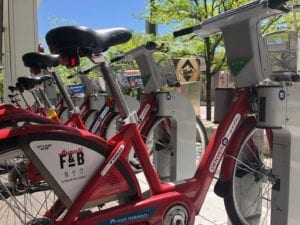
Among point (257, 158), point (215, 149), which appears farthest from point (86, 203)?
point (257, 158)

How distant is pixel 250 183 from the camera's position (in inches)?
116

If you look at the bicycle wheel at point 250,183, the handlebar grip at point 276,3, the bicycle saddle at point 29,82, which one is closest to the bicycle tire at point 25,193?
the bicycle wheel at point 250,183

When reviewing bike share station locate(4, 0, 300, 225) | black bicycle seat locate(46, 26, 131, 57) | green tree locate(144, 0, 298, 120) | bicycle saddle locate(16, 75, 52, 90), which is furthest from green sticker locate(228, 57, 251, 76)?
green tree locate(144, 0, 298, 120)

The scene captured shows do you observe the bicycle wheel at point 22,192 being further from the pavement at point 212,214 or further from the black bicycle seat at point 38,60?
the pavement at point 212,214

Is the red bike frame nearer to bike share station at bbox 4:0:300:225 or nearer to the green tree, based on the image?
bike share station at bbox 4:0:300:225

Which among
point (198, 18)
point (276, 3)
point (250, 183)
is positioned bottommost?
point (250, 183)

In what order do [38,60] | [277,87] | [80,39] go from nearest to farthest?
[80,39], [277,87], [38,60]

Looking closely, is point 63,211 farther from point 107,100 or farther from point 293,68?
point 107,100

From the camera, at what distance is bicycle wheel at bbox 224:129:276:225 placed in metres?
2.86

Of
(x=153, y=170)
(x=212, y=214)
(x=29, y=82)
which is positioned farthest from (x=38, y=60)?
(x=212, y=214)

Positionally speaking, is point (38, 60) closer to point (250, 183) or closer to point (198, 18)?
point (250, 183)

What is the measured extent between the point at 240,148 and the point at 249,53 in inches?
23.3

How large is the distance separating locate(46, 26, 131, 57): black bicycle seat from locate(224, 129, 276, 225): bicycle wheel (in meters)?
1.10

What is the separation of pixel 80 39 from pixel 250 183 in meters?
1.51
